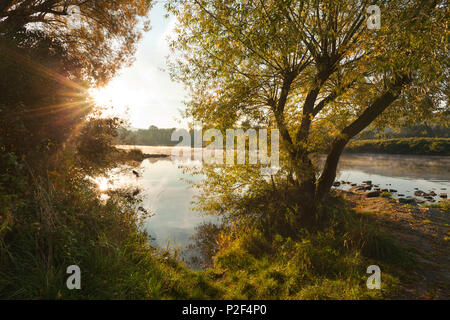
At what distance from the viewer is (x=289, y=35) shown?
230 inches

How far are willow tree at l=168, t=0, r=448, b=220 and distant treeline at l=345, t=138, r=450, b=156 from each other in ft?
152

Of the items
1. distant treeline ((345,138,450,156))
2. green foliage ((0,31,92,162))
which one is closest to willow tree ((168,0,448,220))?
green foliage ((0,31,92,162))

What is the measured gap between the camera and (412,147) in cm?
5488

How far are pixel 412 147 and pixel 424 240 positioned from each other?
209ft

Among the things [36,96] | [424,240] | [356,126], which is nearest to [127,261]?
[36,96]

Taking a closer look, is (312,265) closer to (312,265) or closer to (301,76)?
(312,265)

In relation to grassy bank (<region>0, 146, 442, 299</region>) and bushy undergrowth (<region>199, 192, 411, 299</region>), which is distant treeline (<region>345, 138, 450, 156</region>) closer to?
bushy undergrowth (<region>199, 192, 411, 299</region>)

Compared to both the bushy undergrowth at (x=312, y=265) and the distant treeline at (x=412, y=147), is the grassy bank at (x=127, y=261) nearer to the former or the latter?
the bushy undergrowth at (x=312, y=265)

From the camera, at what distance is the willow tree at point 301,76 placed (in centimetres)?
622

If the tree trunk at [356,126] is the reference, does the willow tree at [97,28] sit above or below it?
above

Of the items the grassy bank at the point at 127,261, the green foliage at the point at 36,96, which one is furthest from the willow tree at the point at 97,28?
the grassy bank at the point at 127,261

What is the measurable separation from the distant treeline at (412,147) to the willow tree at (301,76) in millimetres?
46312

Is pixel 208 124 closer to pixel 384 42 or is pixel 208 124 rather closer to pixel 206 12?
pixel 206 12
